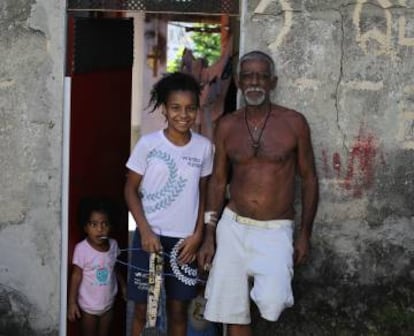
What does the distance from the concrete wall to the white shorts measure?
0.43 meters

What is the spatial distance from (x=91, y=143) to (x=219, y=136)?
965 mm

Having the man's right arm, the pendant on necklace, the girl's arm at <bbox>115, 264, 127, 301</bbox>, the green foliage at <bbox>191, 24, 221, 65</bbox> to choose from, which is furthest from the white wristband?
the green foliage at <bbox>191, 24, 221, 65</bbox>

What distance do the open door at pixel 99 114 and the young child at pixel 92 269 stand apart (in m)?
0.07

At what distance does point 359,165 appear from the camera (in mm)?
4883

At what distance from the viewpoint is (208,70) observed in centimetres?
597

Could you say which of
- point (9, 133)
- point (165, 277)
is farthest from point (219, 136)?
point (9, 133)

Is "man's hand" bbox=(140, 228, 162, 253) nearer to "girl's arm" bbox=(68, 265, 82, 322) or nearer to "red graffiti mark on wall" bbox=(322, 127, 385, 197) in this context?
"girl's arm" bbox=(68, 265, 82, 322)

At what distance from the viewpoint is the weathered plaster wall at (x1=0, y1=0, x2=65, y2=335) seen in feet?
15.8

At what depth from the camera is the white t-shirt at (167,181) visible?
4.64m

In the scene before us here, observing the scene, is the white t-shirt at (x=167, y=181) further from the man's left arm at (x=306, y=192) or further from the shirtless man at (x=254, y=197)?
the man's left arm at (x=306, y=192)

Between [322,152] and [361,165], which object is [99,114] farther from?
[361,165]

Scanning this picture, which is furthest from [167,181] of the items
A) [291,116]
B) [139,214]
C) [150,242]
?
[291,116]

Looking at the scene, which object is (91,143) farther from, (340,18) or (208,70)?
(340,18)

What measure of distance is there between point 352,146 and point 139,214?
123cm
